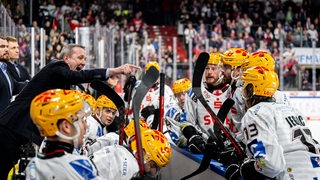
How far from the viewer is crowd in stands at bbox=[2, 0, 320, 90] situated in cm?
1305

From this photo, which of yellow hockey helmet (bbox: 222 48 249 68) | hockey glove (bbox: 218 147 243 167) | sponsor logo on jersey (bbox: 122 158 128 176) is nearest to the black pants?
sponsor logo on jersey (bbox: 122 158 128 176)

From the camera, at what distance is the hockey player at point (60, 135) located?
2.25 metres

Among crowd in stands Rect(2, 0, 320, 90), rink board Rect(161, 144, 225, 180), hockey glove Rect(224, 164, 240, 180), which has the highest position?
crowd in stands Rect(2, 0, 320, 90)

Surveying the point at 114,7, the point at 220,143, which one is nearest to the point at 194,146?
the point at 220,143

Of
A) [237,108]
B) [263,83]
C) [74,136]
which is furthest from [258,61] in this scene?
[74,136]

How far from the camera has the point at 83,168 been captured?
7.38ft

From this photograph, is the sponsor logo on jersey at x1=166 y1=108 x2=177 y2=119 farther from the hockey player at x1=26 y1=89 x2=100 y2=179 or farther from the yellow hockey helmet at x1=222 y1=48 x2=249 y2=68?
the hockey player at x1=26 y1=89 x2=100 y2=179

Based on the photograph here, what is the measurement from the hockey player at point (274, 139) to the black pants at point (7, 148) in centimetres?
129

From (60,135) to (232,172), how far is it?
1.06 metres

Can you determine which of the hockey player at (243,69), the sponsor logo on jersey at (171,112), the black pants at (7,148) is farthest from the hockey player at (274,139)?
the sponsor logo on jersey at (171,112)

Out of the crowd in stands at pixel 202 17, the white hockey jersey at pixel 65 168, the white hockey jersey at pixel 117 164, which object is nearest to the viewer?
the white hockey jersey at pixel 65 168

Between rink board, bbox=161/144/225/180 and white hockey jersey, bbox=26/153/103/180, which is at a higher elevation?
white hockey jersey, bbox=26/153/103/180

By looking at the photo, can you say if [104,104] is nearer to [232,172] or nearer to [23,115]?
[23,115]

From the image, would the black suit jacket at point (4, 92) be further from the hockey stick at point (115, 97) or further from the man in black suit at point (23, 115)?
the hockey stick at point (115, 97)
